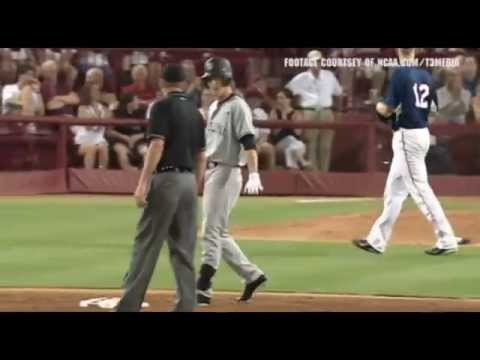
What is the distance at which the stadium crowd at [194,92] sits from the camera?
20234 mm

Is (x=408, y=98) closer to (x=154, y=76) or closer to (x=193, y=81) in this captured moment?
(x=193, y=81)

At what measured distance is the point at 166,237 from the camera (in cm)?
877

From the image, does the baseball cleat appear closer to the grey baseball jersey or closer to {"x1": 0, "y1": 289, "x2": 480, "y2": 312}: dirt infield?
{"x1": 0, "y1": 289, "x2": 480, "y2": 312}: dirt infield

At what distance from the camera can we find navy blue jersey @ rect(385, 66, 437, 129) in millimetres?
12328

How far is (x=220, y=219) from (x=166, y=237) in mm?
1096

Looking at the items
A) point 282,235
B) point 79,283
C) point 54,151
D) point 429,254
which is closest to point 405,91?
point 429,254

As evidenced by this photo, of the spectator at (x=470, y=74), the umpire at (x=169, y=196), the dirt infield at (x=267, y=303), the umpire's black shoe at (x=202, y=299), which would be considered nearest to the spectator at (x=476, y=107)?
the spectator at (x=470, y=74)

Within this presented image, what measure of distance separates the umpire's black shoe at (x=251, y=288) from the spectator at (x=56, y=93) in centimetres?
1144

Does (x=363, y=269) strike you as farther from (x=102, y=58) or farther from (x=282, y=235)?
(x=102, y=58)

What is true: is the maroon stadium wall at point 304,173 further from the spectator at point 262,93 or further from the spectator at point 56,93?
the spectator at point 262,93

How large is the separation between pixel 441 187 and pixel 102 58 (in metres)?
6.35

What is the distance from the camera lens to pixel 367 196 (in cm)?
1973

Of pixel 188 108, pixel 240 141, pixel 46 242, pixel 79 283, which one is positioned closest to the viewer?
pixel 188 108

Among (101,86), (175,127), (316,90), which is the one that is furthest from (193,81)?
(175,127)
